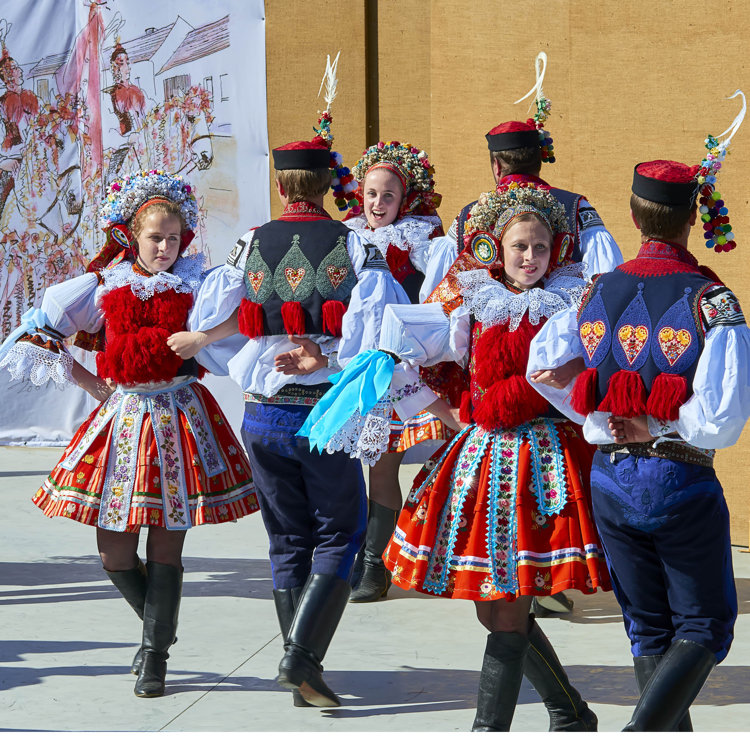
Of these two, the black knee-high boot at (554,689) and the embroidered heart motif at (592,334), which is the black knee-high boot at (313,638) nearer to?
the black knee-high boot at (554,689)

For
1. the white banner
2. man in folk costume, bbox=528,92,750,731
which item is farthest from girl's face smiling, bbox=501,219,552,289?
the white banner

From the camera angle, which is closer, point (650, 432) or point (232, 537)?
point (650, 432)

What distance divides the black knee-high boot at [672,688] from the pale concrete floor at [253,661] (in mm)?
687

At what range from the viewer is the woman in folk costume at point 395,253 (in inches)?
201

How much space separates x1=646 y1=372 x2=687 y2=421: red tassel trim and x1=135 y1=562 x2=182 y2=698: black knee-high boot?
1.76 meters

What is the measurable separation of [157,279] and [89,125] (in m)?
4.73

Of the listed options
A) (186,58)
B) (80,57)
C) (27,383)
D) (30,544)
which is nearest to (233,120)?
(186,58)

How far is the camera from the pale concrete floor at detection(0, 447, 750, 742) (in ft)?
12.1

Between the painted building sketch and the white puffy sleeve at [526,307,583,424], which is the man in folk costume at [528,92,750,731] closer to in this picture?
the white puffy sleeve at [526,307,583,424]

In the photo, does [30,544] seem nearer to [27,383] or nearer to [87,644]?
[87,644]

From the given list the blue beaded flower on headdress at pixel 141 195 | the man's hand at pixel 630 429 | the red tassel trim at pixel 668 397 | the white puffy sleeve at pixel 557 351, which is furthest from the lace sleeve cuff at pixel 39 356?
the red tassel trim at pixel 668 397

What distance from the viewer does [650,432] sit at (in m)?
3.00

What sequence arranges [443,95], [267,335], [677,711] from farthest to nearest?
[443,95]
[267,335]
[677,711]

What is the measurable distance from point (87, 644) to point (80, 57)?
507 centimetres
